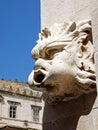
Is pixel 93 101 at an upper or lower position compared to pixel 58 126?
upper

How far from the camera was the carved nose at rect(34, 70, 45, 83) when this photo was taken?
10.2 feet

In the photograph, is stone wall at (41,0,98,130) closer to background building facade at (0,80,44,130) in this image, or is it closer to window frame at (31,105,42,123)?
background building facade at (0,80,44,130)

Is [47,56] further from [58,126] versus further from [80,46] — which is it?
[58,126]

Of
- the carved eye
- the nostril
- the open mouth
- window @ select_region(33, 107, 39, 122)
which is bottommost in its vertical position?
window @ select_region(33, 107, 39, 122)

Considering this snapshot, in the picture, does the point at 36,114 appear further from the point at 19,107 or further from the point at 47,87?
the point at 47,87

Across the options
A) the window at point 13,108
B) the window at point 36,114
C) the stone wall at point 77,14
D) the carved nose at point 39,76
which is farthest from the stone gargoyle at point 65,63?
the window at point 36,114

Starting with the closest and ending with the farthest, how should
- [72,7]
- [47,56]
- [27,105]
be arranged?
[47,56] → [72,7] → [27,105]

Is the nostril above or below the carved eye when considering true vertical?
below

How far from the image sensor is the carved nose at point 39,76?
312 cm

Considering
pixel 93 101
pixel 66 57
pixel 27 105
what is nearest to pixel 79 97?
pixel 93 101

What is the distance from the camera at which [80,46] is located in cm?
317

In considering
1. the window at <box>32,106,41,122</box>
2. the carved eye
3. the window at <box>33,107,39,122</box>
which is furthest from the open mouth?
the window at <box>33,107,39,122</box>

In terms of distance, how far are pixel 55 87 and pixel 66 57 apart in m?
0.28

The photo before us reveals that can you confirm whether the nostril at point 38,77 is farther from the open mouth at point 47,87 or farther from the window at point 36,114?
the window at point 36,114
